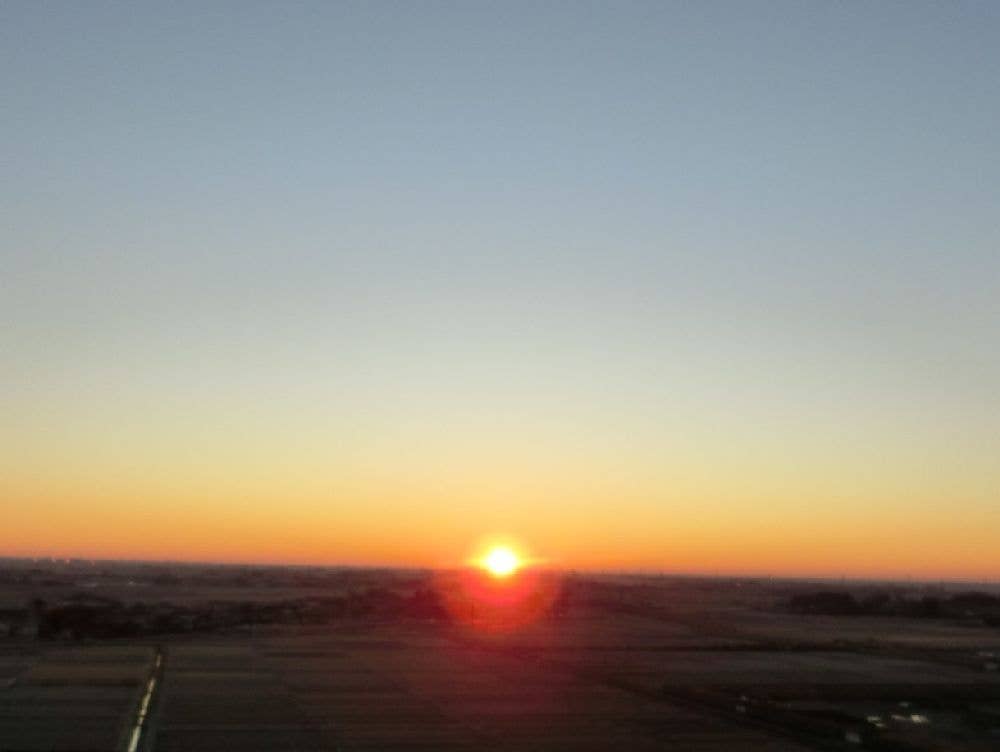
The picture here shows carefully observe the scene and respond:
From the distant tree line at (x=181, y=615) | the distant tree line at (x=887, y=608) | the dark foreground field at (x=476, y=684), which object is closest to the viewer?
the dark foreground field at (x=476, y=684)

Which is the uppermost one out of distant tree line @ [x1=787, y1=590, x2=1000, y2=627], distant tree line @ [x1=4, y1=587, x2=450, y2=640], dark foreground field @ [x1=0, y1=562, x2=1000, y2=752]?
distant tree line @ [x1=787, y1=590, x2=1000, y2=627]

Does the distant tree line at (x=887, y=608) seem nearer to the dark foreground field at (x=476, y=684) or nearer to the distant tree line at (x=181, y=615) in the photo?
the dark foreground field at (x=476, y=684)

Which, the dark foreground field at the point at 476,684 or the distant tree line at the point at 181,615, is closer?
the dark foreground field at the point at 476,684

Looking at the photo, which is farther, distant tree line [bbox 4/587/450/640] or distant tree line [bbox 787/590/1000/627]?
distant tree line [bbox 787/590/1000/627]

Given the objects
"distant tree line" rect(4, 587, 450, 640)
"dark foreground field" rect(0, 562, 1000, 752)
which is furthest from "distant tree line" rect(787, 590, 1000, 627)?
"distant tree line" rect(4, 587, 450, 640)

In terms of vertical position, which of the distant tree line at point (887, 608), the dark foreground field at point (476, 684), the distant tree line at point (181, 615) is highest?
the distant tree line at point (887, 608)

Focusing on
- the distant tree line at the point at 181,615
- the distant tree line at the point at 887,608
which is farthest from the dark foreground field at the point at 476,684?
the distant tree line at the point at 887,608

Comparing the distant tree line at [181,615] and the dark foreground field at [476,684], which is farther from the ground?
the distant tree line at [181,615]

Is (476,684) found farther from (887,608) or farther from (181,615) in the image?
(887,608)

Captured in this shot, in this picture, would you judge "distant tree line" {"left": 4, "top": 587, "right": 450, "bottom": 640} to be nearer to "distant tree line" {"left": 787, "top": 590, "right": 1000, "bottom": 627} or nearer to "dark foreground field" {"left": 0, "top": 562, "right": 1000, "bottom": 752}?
"dark foreground field" {"left": 0, "top": 562, "right": 1000, "bottom": 752}
